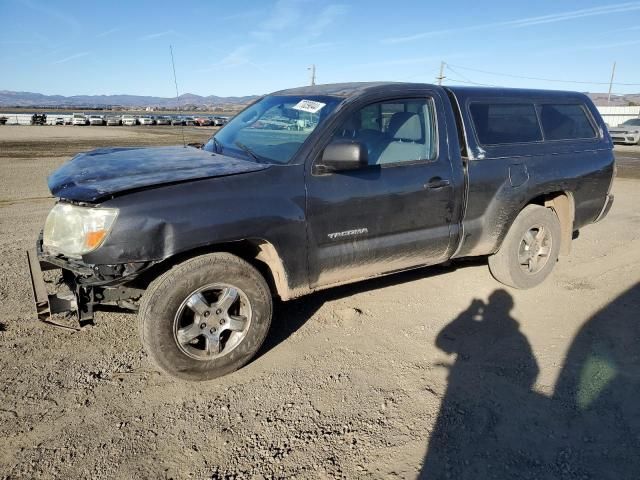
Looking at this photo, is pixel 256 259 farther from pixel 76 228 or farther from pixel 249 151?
pixel 76 228

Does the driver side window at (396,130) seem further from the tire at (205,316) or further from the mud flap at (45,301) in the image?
the mud flap at (45,301)

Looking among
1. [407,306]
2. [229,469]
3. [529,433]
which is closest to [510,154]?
[407,306]

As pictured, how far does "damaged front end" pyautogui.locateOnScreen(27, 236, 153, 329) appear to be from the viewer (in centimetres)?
268

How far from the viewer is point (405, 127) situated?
3.79 meters

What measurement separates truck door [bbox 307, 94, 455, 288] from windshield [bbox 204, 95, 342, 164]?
24 cm

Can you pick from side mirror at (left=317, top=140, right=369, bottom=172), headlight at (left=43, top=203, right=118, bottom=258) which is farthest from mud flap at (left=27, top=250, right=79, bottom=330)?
side mirror at (left=317, top=140, right=369, bottom=172)

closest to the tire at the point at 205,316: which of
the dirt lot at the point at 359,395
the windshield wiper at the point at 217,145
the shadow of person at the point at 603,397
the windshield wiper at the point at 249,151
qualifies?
the dirt lot at the point at 359,395

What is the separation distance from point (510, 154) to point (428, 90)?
1027 mm

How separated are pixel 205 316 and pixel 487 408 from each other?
1.89m

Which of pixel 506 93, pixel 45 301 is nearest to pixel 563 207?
pixel 506 93

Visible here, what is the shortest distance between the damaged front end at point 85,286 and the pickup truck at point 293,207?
0.03 feet

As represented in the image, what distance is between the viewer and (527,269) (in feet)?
15.4

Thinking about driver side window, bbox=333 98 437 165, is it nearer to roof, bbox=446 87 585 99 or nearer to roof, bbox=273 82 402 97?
roof, bbox=273 82 402 97

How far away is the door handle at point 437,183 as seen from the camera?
363 cm
